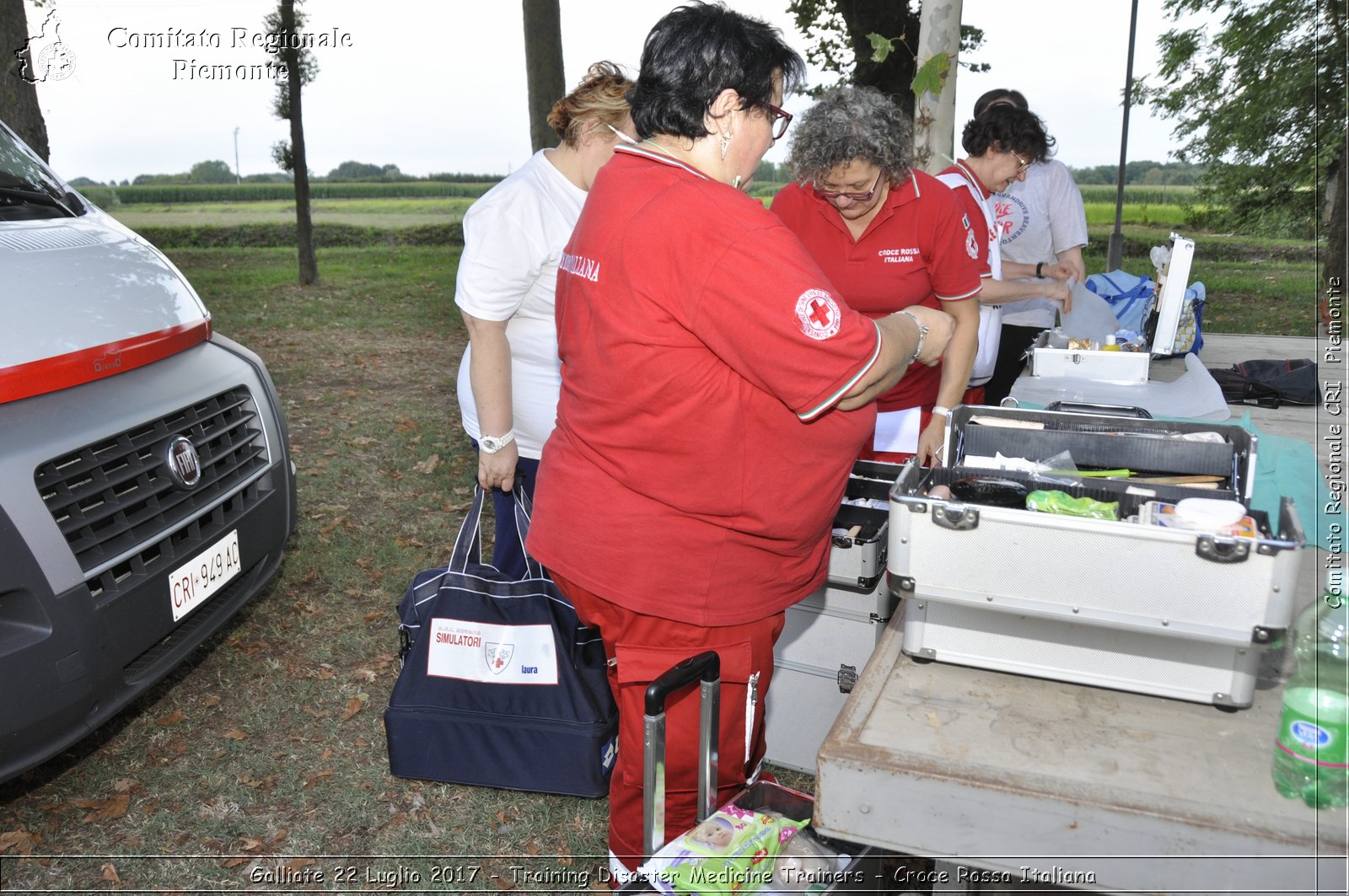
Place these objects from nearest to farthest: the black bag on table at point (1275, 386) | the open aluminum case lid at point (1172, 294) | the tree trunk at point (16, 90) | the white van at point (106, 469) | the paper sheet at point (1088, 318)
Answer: the white van at point (106, 469)
the open aluminum case lid at point (1172, 294)
the black bag on table at point (1275, 386)
the paper sheet at point (1088, 318)
the tree trunk at point (16, 90)

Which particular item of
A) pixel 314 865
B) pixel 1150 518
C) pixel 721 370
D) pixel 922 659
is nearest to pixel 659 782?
pixel 922 659

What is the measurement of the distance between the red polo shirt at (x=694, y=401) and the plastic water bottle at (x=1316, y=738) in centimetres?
83

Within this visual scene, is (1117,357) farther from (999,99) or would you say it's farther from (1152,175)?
(1152,175)

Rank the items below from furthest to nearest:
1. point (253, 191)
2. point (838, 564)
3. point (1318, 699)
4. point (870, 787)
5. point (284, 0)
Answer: point (253, 191)
point (284, 0)
point (838, 564)
point (870, 787)
point (1318, 699)

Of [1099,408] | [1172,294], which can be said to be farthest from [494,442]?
[1172,294]

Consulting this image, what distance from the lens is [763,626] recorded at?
2102 millimetres

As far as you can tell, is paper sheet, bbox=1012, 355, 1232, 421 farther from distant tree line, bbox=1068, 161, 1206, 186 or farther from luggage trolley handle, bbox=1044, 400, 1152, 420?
distant tree line, bbox=1068, 161, 1206, 186

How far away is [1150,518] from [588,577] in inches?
40.9

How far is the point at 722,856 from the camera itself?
66.2 inches

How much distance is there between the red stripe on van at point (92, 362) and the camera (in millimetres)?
2512

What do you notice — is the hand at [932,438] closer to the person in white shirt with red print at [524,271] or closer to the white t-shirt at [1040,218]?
the person in white shirt with red print at [524,271]

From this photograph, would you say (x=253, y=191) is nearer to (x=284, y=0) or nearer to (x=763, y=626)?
(x=284, y=0)

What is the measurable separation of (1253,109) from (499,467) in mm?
12535

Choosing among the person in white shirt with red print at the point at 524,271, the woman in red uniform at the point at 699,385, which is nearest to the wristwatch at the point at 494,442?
the person in white shirt with red print at the point at 524,271
